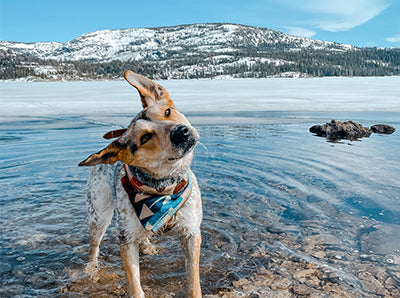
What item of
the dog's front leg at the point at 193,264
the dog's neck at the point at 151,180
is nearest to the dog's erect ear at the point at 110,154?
the dog's neck at the point at 151,180

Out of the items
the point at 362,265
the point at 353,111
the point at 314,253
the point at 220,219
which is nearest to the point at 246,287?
the point at 314,253

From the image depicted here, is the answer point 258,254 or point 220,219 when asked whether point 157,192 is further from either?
point 220,219

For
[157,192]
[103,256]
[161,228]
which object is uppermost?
[157,192]

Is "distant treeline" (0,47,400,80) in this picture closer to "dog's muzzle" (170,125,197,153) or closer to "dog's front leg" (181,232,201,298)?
"dog's front leg" (181,232,201,298)

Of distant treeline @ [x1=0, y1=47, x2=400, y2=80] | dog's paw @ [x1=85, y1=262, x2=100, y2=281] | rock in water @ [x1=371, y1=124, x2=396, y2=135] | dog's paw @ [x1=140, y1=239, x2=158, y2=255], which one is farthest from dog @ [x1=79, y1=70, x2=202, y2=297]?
distant treeline @ [x1=0, y1=47, x2=400, y2=80]

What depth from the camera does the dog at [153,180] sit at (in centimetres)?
275

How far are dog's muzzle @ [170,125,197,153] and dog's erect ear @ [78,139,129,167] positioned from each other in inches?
15.9

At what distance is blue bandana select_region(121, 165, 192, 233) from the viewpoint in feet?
10.2

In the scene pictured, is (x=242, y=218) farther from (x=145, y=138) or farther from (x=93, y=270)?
(x=145, y=138)

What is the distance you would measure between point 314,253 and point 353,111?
1447 cm

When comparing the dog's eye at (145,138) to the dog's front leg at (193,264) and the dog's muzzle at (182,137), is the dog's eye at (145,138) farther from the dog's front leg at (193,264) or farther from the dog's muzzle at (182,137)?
the dog's front leg at (193,264)

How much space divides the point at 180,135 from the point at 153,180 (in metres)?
0.60

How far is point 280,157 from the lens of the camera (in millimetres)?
8633

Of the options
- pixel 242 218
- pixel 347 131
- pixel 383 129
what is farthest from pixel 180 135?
pixel 383 129
